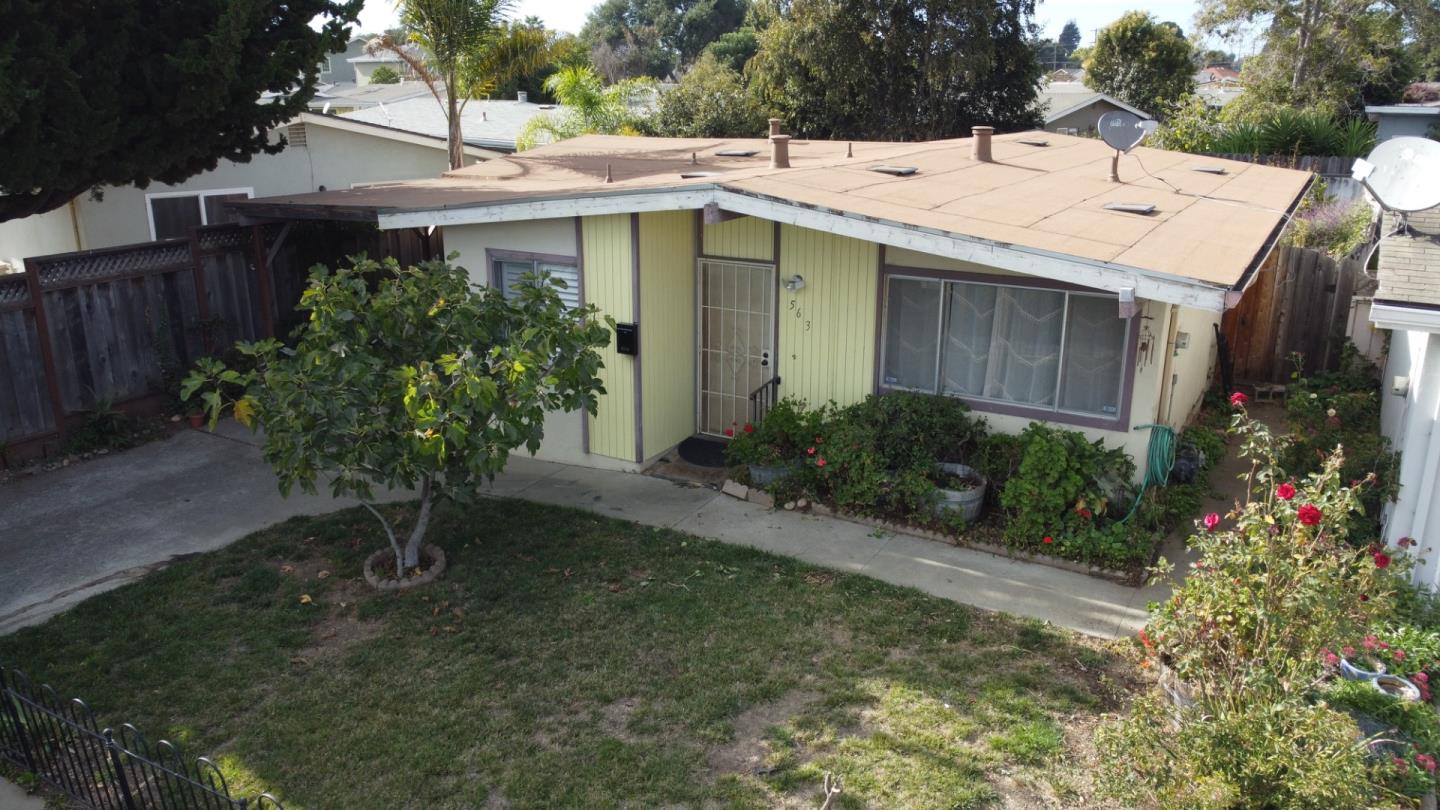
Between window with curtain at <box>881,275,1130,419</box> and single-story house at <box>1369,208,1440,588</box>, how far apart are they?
195 centimetres

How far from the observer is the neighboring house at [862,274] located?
8430 millimetres

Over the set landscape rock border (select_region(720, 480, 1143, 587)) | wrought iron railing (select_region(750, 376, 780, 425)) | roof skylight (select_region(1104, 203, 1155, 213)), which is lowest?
landscape rock border (select_region(720, 480, 1143, 587))

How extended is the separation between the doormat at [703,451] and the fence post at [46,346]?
6560mm

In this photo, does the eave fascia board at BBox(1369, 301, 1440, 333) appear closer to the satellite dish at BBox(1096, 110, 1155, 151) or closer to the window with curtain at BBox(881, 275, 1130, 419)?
the window with curtain at BBox(881, 275, 1130, 419)

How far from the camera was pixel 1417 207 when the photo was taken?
314 inches

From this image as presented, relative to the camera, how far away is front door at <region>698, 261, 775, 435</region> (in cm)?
1040

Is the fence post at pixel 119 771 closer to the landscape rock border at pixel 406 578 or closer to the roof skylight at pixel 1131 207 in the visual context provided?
the landscape rock border at pixel 406 578

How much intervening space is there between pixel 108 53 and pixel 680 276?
5.70 metres

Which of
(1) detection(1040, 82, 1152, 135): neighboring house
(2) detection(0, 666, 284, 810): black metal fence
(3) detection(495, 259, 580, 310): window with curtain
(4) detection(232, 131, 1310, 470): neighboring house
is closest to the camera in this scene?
(2) detection(0, 666, 284, 810): black metal fence

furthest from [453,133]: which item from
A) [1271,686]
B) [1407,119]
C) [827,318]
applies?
[1407,119]

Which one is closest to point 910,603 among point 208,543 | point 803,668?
point 803,668

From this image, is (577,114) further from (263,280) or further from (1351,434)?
(1351,434)

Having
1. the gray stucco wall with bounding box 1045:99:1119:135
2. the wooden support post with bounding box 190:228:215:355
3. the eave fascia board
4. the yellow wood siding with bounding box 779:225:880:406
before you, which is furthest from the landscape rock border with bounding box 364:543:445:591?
the gray stucco wall with bounding box 1045:99:1119:135

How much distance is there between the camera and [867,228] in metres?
8.44
